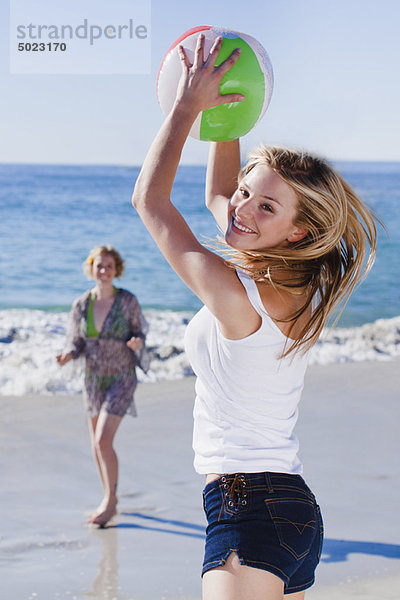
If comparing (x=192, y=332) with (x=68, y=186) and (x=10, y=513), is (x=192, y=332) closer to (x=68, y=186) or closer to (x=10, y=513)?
(x=10, y=513)

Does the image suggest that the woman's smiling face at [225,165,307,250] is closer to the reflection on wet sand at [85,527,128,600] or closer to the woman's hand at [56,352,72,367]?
the reflection on wet sand at [85,527,128,600]

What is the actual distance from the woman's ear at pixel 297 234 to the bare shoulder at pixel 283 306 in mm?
175

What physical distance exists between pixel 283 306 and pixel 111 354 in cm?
363

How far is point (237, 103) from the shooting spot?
94.3 inches

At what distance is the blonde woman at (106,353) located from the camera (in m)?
5.49

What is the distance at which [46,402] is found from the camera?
27.4 feet

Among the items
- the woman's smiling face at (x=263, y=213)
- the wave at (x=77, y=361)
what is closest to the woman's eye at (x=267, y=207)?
the woman's smiling face at (x=263, y=213)

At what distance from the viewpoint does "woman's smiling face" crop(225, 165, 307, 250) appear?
7.34ft

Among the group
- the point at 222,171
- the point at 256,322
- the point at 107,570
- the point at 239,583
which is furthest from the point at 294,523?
the point at 107,570

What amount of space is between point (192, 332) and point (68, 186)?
134 feet

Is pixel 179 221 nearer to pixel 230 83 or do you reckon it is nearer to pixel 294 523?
pixel 230 83

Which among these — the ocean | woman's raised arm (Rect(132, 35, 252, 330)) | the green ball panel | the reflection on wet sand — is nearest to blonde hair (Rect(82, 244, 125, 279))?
the ocean

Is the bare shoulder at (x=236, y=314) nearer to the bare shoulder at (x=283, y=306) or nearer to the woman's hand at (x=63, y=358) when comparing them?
the bare shoulder at (x=283, y=306)

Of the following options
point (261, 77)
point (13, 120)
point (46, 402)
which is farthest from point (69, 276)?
point (13, 120)
